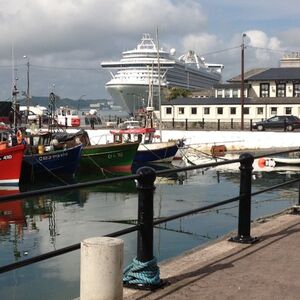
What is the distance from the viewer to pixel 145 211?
17.0ft

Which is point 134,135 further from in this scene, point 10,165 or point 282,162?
point 10,165

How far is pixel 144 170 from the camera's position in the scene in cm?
508

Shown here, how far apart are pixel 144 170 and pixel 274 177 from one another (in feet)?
79.0

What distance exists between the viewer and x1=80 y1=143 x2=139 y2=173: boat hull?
34.4m

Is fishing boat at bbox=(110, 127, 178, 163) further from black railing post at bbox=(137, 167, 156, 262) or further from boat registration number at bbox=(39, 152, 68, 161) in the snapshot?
black railing post at bbox=(137, 167, 156, 262)

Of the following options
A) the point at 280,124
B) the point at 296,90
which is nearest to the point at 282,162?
the point at 280,124

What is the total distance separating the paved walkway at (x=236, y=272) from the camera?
4945 millimetres

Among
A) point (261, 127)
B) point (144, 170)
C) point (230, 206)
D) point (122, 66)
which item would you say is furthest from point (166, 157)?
point (122, 66)

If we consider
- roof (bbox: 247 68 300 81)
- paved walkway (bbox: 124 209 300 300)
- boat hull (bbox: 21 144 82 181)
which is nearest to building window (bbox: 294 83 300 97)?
roof (bbox: 247 68 300 81)

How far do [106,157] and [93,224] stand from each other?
64.6 feet

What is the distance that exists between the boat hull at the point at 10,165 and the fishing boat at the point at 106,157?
317 inches

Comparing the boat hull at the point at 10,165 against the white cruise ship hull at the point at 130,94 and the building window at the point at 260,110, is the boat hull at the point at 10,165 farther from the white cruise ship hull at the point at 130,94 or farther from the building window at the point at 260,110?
the white cruise ship hull at the point at 130,94

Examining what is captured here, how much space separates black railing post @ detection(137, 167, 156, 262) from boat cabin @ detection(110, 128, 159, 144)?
33.2 m

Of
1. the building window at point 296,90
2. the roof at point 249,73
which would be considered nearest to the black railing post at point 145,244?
the building window at point 296,90
